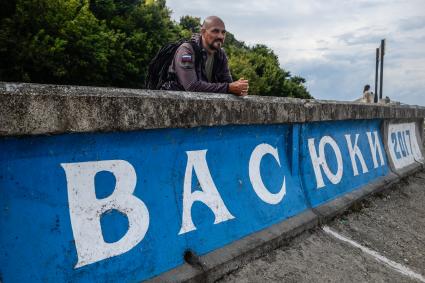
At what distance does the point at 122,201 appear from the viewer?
2148mm

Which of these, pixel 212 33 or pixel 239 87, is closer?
pixel 239 87

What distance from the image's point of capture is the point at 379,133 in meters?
5.91

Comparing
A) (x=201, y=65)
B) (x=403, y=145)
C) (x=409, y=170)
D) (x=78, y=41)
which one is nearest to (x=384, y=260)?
(x=201, y=65)

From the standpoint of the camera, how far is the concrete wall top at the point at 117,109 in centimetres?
173

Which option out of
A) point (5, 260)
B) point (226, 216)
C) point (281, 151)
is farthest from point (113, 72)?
point (5, 260)

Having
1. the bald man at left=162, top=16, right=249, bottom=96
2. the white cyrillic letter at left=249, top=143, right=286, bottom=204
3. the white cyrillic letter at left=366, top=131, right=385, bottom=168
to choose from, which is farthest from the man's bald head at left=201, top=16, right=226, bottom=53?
the white cyrillic letter at left=366, top=131, right=385, bottom=168

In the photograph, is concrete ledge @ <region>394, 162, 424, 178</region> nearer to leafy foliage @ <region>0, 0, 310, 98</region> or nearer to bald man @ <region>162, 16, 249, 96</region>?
bald man @ <region>162, 16, 249, 96</region>

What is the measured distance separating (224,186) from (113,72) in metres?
8.66

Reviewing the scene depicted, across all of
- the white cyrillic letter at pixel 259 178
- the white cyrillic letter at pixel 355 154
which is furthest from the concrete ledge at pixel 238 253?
the white cyrillic letter at pixel 355 154

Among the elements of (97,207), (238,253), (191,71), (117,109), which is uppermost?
(191,71)

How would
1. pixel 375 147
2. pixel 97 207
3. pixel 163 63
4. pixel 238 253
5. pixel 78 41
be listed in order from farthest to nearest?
pixel 78 41
pixel 375 147
pixel 163 63
pixel 238 253
pixel 97 207

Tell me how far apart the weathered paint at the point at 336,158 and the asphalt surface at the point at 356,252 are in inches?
11.5

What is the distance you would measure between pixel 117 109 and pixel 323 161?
259cm

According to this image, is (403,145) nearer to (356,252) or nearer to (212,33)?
(356,252)
